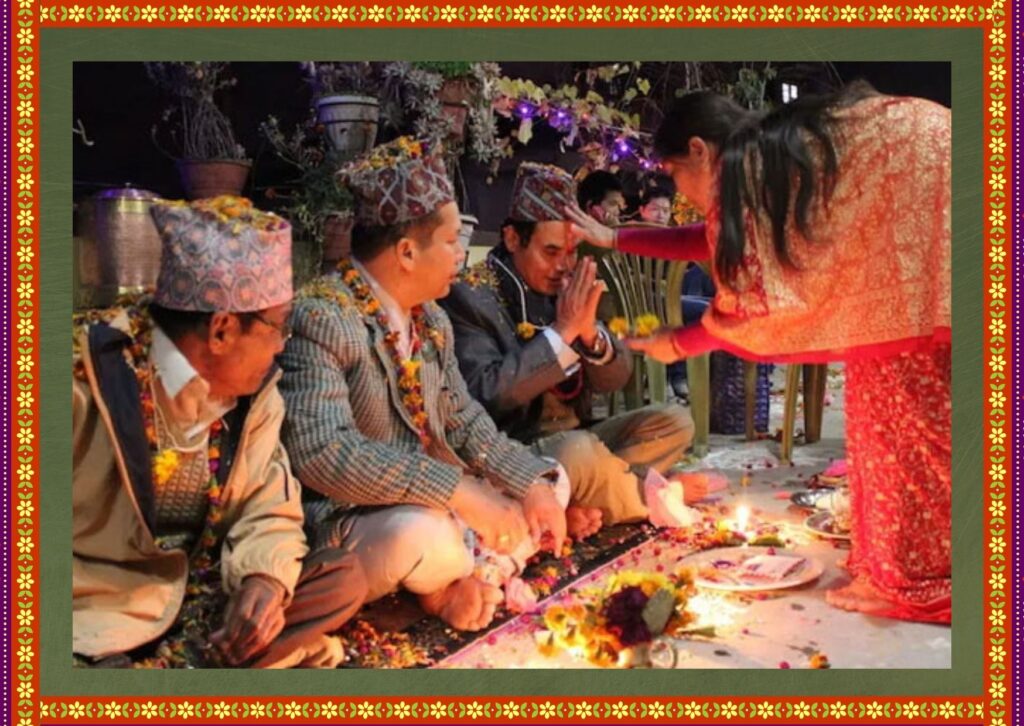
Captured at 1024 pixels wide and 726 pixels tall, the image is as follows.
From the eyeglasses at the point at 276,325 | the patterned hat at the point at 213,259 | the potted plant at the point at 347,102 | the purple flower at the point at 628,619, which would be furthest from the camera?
the potted plant at the point at 347,102

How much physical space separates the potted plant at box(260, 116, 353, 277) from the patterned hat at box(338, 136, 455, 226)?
195mm

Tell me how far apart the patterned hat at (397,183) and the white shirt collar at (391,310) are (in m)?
0.16

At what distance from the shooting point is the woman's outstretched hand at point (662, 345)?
3.80 meters

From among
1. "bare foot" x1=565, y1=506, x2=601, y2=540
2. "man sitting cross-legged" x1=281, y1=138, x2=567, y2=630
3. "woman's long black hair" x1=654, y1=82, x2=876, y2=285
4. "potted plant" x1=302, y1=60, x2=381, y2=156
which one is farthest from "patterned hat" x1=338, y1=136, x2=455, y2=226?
"bare foot" x1=565, y1=506, x2=601, y2=540

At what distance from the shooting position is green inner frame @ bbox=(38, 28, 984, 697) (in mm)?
3068

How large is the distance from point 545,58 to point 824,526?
7.25 ft

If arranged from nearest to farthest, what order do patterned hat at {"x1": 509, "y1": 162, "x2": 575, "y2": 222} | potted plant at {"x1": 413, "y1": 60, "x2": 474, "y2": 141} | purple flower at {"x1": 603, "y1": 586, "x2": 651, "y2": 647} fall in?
purple flower at {"x1": 603, "y1": 586, "x2": 651, "y2": 647}
potted plant at {"x1": 413, "y1": 60, "x2": 474, "y2": 141}
patterned hat at {"x1": 509, "y1": 162, "x2": 575, "y2": 222}

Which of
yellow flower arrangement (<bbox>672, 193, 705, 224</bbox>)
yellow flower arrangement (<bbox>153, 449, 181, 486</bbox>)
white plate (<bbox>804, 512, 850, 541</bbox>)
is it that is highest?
yellow flower arrangement (<bbox>672, 193, 705, 224</bbox>)

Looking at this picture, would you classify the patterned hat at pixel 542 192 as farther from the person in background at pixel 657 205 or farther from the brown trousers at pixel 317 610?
the brown trousers at pixel 317 610

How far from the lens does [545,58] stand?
317cm

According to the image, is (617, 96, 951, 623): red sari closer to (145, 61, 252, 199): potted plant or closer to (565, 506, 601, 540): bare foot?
(565, 506, 601, 540): bare foot

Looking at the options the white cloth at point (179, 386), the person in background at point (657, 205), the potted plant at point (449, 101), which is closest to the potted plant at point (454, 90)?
the potted plant at point (449, 101)

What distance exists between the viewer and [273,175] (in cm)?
390

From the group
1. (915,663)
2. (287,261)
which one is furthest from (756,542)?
(287,261)
